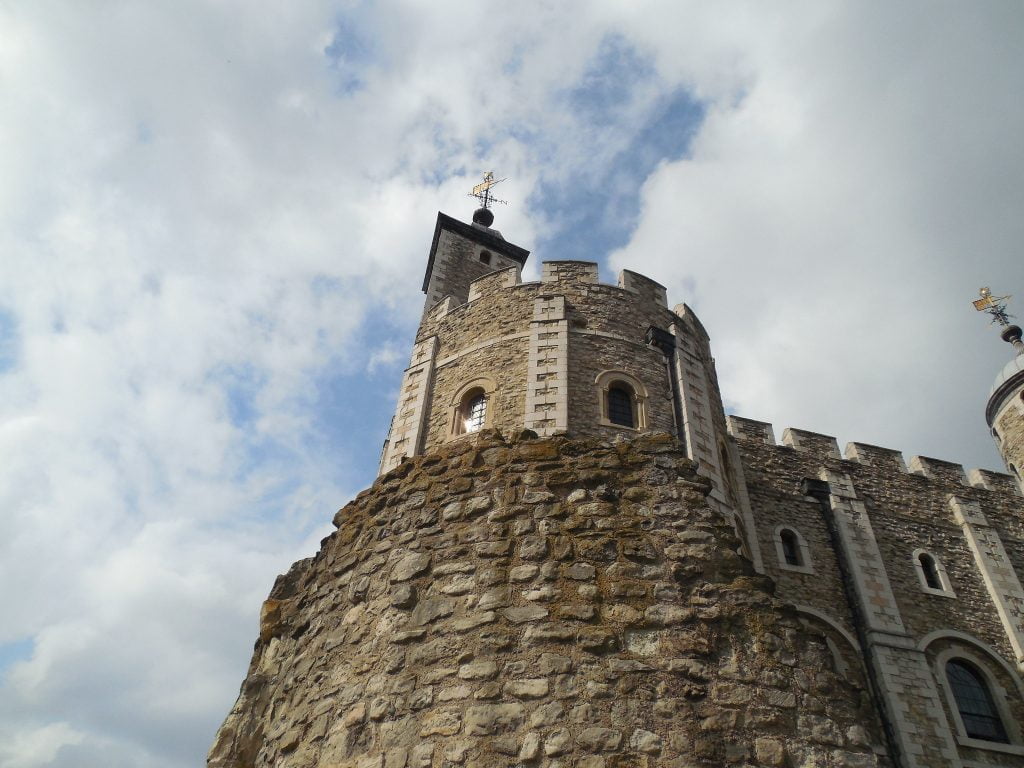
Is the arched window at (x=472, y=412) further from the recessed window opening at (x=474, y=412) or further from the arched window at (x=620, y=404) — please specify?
the arched window at (x=620, y=404)

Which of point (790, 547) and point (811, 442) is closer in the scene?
point (790, 547)

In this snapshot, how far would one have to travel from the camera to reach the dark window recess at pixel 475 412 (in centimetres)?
1088

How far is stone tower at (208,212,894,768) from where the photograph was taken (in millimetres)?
4820

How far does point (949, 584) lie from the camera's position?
15586 mm

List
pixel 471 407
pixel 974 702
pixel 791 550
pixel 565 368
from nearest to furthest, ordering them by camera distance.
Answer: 1. pixel 565 368
2. pixel 471 407
3. pixel 974 702
4. pixel 791 550

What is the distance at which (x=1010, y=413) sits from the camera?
2256 centimetres

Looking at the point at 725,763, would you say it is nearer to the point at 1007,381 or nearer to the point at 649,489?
the point at 649,489

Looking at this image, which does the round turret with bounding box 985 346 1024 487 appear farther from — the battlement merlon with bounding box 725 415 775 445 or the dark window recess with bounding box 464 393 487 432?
the dark window recess with bounding box 464 393 487 432

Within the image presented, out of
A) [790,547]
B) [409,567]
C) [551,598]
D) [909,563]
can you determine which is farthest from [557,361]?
[909,563]

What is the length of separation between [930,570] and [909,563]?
0.58m

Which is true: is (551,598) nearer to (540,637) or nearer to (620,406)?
(540,637)

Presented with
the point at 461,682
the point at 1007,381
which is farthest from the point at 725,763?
the point at 1007,381

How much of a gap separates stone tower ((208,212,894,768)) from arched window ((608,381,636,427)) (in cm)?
396

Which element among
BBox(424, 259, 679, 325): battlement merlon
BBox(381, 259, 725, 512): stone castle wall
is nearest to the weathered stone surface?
BBox(381, 259, 725, 512): stone castle wall
